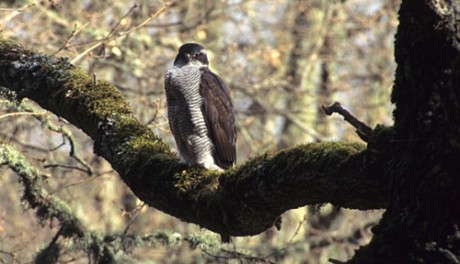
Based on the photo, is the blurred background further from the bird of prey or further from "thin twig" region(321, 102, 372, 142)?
"thin twig" region(321, 102, 372, 142)

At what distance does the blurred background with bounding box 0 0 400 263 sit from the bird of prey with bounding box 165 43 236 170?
1789mm

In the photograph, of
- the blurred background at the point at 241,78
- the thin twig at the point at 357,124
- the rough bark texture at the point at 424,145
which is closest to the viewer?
the rough bark texture at the point at 424,145

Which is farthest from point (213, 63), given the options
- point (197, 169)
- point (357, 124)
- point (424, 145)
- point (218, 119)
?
point (424, 145)

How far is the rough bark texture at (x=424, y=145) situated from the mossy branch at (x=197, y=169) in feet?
0.48

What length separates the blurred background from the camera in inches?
388

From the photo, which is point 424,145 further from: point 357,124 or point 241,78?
point 241,78

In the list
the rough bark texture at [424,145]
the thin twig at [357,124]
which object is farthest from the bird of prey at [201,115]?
the rough bark texture at [424,145]

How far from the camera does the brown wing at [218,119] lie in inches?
242

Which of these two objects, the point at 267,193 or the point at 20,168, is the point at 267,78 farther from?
the point at 267,193

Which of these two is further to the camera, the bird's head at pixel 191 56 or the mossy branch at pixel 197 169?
the bird's head at pixel 191 56

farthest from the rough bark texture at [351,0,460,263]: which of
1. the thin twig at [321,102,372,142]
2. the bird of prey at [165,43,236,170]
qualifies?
the bird of prey at [165,43,236,170]

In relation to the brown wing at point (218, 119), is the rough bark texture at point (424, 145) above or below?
below

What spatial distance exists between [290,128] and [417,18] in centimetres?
1384

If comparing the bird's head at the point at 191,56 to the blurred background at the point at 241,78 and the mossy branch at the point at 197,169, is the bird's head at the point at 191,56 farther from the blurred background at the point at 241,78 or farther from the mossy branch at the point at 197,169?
the mossy branch at the point at 197,169
